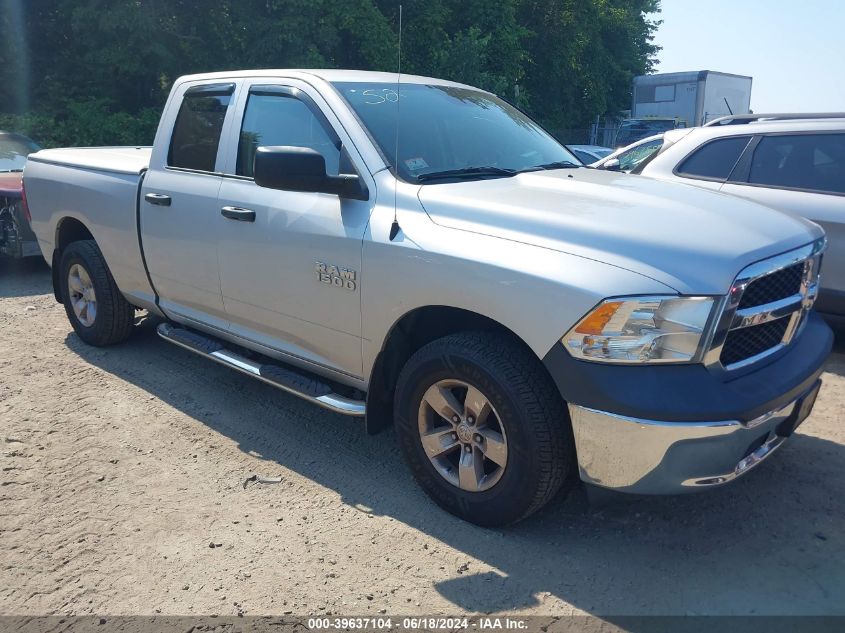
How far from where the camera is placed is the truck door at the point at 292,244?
351 centimetres

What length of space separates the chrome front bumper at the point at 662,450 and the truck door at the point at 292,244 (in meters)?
1.27

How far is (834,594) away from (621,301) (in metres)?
1.43

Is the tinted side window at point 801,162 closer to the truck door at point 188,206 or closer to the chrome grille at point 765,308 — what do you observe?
the chrome grille at point 765,308

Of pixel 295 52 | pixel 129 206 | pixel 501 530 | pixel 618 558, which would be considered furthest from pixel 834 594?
pixel 295 52

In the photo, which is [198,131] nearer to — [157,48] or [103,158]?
[103,158]

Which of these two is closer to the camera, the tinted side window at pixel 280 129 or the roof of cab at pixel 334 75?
the tinted side window at pixel 280 129

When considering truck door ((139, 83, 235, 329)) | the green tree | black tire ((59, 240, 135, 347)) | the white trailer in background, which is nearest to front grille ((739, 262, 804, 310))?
truck door ((139, 83, 235, 329))

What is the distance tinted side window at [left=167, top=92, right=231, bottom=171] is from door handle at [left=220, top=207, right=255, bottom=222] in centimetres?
46

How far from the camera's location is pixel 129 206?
4852mm

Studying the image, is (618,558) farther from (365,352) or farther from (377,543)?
(365,352)

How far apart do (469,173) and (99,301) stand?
3.22 metres

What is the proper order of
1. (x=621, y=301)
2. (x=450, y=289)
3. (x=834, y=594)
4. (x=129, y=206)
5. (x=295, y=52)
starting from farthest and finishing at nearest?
(x=295, y=52)
(x=129, y=206)
(x=450, y=289)
(x=834, y=594)
(x=621, y=301)

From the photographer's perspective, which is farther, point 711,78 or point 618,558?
point 711,78

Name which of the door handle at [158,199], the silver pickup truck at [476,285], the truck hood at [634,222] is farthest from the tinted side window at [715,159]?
the door handle at [158,199]
